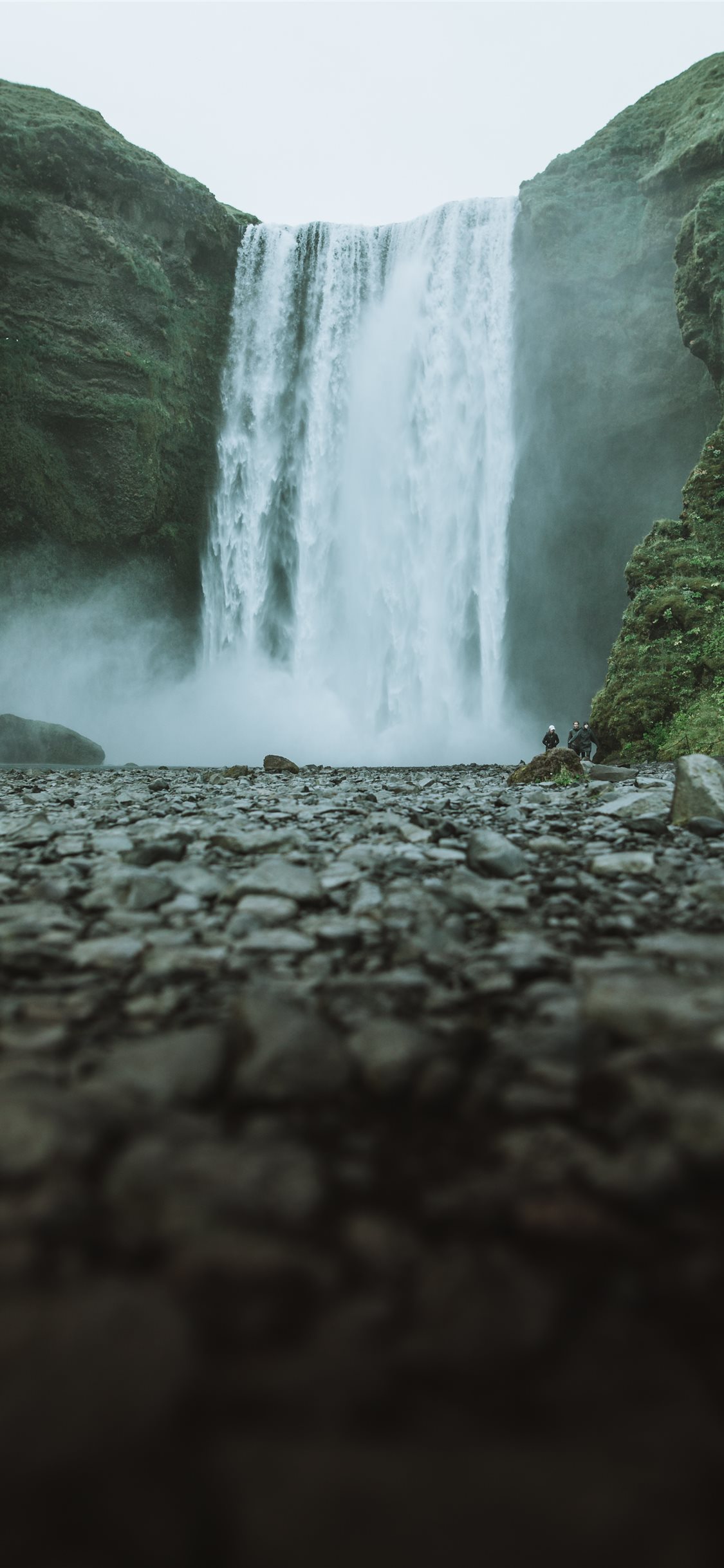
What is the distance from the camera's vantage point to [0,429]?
70.9ft

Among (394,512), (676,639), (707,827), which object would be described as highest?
(394,512)

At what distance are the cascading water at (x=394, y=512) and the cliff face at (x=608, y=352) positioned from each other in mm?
1523

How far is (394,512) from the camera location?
75.1 ft

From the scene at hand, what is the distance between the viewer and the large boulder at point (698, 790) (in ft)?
13.1

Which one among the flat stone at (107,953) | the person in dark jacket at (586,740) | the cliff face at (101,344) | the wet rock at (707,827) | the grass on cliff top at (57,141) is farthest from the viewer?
the cliff face at (101,344)

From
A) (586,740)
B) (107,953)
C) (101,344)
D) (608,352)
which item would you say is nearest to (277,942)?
(107,953)

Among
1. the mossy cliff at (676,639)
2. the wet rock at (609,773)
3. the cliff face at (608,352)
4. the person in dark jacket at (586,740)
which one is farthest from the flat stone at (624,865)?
the cliff face at (608,352)

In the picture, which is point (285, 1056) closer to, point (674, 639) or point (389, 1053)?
point (389, 1053)

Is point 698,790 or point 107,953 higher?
point 698,790

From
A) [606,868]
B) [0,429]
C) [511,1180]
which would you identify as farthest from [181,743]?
[511,1180]

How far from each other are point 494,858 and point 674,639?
11.9 metres

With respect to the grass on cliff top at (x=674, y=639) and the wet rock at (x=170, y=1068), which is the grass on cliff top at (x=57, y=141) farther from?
the wet rock at (x=170, y=1068)

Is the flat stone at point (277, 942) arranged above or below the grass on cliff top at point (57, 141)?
below

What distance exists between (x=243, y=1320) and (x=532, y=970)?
3.58ft
